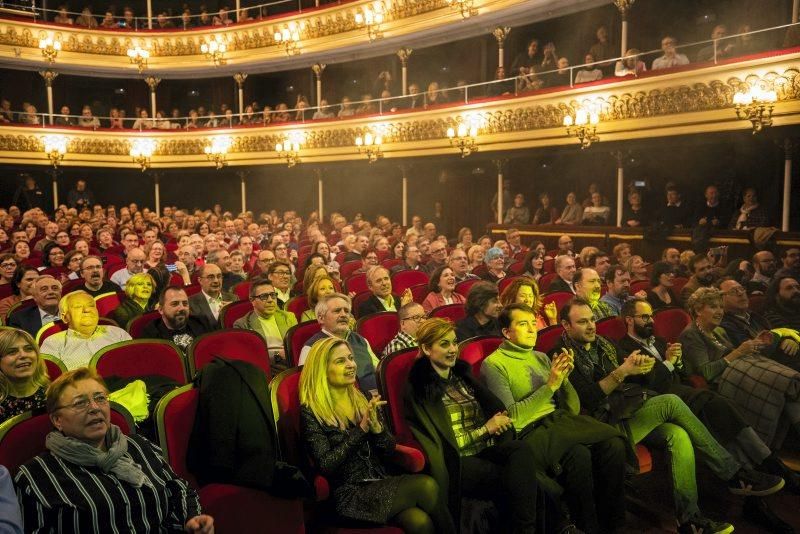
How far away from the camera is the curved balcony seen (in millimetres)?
16347

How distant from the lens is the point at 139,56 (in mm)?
21062

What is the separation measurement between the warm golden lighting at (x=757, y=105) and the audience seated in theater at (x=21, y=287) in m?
9.88

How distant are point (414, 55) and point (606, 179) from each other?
24.1 ft

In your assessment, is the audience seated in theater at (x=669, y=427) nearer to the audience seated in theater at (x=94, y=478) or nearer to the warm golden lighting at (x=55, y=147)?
the audience seated in theater at (x=94, y=478)

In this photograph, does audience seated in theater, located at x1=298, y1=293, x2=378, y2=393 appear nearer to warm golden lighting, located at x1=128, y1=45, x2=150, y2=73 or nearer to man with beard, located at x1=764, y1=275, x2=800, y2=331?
man with beard, located at x1=764, y1=275, x2=800, y2=331

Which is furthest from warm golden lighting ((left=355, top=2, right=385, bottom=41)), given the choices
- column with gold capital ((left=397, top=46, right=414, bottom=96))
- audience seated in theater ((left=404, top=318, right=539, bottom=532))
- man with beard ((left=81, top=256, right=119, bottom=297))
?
audience seated in theater ((left=404, top=318, right=539, bottom=532))

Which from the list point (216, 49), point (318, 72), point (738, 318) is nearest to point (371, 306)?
point (738, 318)

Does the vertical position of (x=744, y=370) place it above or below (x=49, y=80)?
below

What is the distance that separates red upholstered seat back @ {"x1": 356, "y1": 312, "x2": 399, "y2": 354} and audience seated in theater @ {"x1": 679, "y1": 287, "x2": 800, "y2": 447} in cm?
193

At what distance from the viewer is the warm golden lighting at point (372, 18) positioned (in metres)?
17.5

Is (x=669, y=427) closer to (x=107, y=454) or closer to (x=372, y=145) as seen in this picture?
(x=107, y=454)

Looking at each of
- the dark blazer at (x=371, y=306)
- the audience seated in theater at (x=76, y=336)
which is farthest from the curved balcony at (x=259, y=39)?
the audience seated in theater at (x=76, y=336)

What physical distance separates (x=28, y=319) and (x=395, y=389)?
9.61ft

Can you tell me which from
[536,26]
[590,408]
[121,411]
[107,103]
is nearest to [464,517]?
[590,408]
